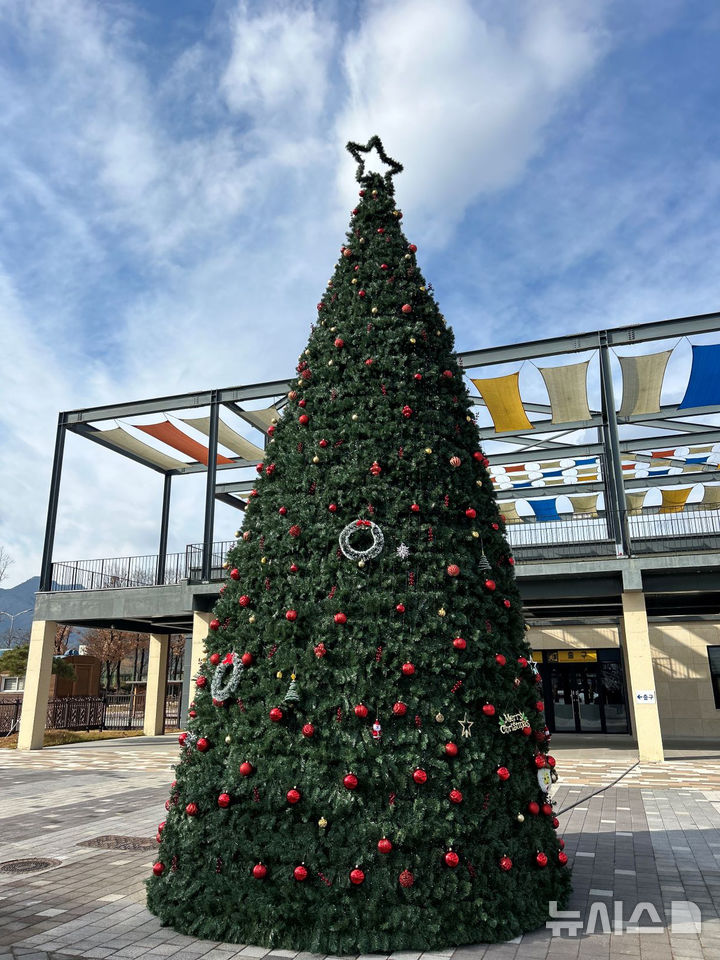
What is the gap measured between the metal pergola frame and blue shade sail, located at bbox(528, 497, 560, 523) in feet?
3.18

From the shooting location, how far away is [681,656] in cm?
2133

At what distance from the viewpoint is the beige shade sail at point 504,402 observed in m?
16.4

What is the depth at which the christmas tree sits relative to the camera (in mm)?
3781

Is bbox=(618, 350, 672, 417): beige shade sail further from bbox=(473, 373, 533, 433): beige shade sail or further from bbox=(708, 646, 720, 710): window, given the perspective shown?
bbox=(708, 646, 720, 710): window

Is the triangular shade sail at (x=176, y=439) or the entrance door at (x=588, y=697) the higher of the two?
the triangular shade sail at (x=176, y=439)

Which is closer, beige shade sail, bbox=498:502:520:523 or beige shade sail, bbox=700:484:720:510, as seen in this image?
beige shade sail, bbox=700:484:720:510

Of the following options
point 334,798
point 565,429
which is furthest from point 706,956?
point 565,429

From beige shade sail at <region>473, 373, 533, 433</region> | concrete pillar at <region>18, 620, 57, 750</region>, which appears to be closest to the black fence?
concrete pillar at <region>18, 620, 57, 750</region>

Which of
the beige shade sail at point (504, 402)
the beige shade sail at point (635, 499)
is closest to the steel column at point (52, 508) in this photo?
the beige shade sail at point (504, 402)

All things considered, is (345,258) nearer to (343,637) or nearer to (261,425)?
(343,637)

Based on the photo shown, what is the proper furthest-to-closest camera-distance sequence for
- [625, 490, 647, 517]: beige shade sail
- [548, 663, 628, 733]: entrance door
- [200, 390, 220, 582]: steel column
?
[625, 490, 647, 517]: beige shade sail, [548, 663, 628, 733]: entrance door, [200, 390, 220, 582]: steel column
